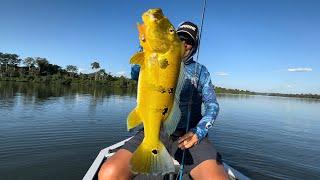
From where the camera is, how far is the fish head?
284 cm

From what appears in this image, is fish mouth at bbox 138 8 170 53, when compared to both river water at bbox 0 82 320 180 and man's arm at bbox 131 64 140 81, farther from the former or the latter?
river water at bbox 0 82 320 180

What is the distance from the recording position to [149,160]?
3500 millimetres

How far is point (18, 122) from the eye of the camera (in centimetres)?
1909

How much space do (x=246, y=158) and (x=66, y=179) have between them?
25.3ft

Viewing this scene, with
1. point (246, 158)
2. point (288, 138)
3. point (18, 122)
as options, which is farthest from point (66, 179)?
point (288, 138)

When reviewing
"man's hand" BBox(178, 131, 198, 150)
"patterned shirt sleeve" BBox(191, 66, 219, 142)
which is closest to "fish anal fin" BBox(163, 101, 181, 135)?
"man's hand" BBox(178, 131, 198, 150)

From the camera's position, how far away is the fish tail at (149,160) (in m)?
3.48

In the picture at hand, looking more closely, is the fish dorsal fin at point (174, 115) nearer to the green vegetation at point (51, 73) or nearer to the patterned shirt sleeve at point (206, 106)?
the patterned shirt sleeve at point (206, 106)

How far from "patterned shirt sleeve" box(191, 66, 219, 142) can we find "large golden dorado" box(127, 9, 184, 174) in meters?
1.31

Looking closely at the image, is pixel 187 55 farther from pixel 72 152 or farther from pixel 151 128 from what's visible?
pixel 72 152

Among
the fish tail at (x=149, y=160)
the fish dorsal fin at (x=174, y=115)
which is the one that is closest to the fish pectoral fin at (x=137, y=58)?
the fish dorsal fin at (x=174, y=115)

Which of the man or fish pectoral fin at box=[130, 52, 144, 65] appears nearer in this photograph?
fish pectoral fin at box=[130, 52, 144, 65]

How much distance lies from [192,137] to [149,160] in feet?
4.13

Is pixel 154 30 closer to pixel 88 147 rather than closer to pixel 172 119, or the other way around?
pixel 172 119
